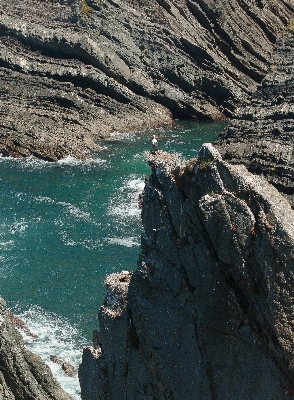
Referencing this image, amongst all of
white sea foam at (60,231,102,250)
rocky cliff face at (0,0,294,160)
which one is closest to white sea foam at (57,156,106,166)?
rocky cliff face at (0,0,294,160)

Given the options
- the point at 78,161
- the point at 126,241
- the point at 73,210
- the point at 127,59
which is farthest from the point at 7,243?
the point at 127,59

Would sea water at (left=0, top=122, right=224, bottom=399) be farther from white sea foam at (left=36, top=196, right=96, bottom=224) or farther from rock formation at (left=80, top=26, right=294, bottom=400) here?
rock formation at (left=80, top=26, right=294, bottom=400)

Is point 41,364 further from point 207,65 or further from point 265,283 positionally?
point 207,65

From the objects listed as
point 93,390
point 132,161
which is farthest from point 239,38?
point 93,390

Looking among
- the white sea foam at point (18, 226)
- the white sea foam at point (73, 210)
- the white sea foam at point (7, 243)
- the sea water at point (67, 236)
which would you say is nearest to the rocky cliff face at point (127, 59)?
the sea water at point (67, 236)

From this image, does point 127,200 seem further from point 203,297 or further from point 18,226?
point 203,297

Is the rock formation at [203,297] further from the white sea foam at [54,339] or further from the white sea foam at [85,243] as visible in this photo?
the white sea foam at [85,243]
